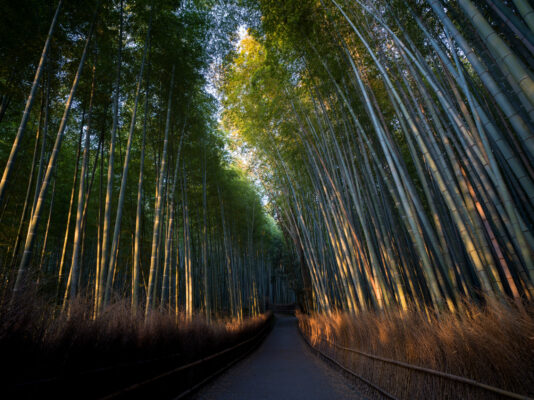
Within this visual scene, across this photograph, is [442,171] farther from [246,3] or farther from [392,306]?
[246,3]

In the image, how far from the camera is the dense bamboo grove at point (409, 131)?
5.73 ft

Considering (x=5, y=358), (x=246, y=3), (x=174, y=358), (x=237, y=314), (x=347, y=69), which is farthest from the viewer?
(x=237, y=314)

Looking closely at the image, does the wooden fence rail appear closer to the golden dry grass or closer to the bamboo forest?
the bamboo forest

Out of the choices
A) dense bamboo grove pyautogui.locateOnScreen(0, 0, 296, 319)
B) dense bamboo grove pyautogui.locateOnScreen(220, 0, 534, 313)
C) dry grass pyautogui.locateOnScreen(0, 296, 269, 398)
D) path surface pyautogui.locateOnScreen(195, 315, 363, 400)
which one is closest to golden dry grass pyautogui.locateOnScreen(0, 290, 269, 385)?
dry grass pyautogui.locateOnScreen(0, 296, 269, 398)

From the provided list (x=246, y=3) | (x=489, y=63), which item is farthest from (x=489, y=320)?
(x=246, y=3)

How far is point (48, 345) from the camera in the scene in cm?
140

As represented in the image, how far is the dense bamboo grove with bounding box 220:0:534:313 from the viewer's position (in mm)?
1746

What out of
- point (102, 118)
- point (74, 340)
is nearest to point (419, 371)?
point (74, 340)

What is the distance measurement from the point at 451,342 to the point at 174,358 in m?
2.74

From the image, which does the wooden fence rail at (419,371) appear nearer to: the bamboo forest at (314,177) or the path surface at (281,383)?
the bamboo forest at (314,177)

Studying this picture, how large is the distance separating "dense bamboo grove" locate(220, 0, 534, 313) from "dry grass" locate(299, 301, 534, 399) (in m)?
0.19

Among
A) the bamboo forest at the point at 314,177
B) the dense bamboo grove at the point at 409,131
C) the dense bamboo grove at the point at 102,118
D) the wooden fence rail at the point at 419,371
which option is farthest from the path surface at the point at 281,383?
the dense bamboo grove at the point at 102,118

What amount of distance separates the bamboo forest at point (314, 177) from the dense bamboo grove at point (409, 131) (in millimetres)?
30

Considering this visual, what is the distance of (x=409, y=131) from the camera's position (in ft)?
12.3
